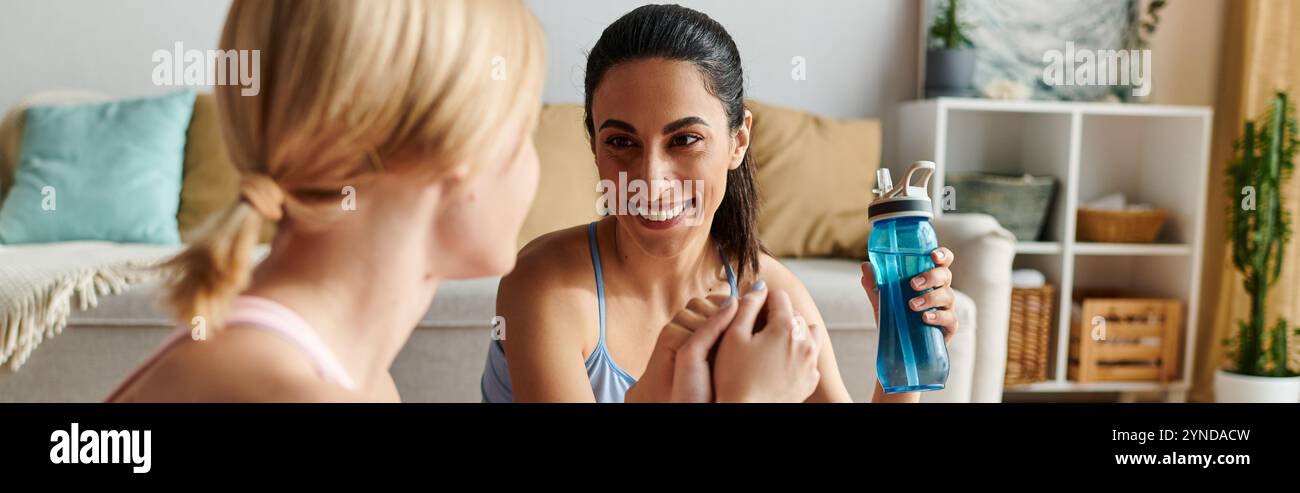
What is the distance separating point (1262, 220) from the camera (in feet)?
7.27

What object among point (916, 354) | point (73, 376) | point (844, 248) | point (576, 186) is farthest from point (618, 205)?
point (73, 376)

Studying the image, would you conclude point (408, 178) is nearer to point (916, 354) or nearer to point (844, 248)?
point (916, 354)

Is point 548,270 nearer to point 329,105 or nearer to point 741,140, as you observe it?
point 741,140

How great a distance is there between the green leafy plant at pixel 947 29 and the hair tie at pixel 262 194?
2121 mm

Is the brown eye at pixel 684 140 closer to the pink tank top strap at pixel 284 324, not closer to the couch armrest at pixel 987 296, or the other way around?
the pink tank top strap at pixel 284 324

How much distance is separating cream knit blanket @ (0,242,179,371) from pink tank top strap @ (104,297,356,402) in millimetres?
1095

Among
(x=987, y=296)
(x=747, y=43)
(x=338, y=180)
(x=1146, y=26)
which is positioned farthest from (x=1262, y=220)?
(x=338, y=180)

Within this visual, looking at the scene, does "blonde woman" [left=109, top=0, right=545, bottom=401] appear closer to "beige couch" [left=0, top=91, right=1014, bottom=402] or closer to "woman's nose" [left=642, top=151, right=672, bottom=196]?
"woman's nose" [left=642, top=151, right=672, bottom=196]

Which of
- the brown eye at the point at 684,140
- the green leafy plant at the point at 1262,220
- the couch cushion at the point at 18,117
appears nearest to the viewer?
the brown eye at the point at 684,140

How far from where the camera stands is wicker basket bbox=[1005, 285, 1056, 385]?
2279mm

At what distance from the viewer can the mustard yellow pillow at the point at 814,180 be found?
136cm

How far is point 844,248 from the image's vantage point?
1.37 meters

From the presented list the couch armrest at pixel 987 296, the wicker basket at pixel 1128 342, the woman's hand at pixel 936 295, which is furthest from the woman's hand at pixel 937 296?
the wicker basket at pixel 1128 342

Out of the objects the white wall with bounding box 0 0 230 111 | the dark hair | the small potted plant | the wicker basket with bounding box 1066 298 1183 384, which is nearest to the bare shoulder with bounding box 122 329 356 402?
the dark hair
